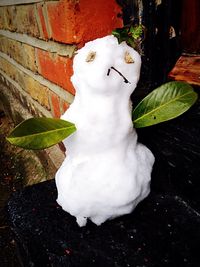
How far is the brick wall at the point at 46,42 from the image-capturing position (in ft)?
2.67

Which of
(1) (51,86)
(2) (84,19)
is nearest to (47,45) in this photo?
(1) (51,86)

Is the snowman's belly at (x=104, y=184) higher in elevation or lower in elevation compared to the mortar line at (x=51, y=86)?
lower

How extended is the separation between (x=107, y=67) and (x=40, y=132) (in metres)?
0.21

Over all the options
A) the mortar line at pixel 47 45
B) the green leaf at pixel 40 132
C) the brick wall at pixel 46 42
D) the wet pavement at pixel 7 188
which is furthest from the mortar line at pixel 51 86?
the wet pavement at pixel 7 188

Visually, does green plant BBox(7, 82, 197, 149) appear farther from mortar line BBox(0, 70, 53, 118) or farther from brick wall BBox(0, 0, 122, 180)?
mortar line BBox(0, 70, 53, 118)

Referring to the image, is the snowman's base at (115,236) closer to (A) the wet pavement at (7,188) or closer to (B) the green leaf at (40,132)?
(B) the green leaf at (40,132)

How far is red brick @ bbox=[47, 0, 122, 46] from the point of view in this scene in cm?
79

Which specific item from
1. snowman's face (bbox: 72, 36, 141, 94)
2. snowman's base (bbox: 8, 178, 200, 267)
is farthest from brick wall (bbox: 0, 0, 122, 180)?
snowman's base (bbox: 8, 178, 200, 267)

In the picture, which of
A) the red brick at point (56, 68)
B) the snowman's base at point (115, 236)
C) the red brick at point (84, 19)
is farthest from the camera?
the red brick at point (56, 68)

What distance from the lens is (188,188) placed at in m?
0.73

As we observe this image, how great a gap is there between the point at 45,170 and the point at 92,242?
2.97 feet

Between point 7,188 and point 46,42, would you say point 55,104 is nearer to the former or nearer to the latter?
point 46,42

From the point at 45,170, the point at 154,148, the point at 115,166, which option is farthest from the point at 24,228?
the point at 45,170

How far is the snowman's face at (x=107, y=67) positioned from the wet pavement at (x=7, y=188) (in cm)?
85
